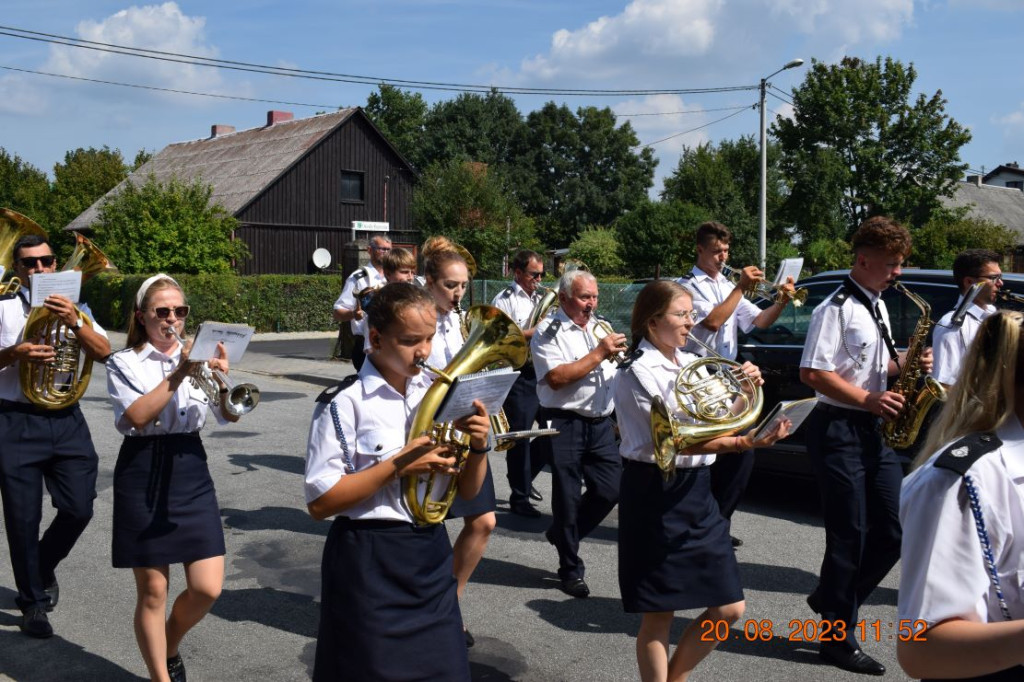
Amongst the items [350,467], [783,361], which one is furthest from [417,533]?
[783,361]

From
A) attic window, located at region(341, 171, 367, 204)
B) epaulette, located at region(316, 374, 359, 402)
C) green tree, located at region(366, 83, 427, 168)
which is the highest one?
green tree, located at region(366, 83, 427, 168)

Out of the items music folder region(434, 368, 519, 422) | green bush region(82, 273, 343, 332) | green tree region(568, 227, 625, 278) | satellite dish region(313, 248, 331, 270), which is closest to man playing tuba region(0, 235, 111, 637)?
music folder region(434, 368, 519, 422)

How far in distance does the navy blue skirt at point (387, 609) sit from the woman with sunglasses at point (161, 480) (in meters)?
1.15

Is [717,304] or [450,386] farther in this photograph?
[717,304]

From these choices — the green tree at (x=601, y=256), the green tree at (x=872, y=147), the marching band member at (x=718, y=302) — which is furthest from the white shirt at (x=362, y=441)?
the green tree at (x=872, y=147)

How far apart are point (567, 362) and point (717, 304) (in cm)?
131

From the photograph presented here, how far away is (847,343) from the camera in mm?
4434

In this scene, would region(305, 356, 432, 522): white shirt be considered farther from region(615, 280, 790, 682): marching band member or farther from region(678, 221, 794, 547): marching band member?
region(678, 221, 794, 547): marching band member

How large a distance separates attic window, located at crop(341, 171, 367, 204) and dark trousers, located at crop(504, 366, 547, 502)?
30.3 meters

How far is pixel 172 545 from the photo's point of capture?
150 inches

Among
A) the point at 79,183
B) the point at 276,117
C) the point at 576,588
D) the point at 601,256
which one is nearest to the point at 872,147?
the point at 601,256

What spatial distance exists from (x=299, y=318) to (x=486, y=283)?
326 inches

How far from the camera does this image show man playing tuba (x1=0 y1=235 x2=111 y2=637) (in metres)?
4.73

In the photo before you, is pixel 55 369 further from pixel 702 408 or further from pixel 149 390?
pixel 702 408
